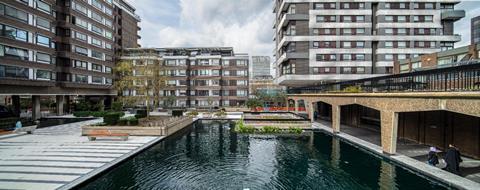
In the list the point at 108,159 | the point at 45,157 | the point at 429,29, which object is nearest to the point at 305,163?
the point at 108,159

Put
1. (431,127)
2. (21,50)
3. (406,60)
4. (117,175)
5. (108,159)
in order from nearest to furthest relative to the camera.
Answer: (117,175), (108,159), (431,127), (21,50), (406,60)

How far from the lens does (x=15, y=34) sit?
98.6 ft

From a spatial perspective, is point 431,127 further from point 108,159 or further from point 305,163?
point 108,159

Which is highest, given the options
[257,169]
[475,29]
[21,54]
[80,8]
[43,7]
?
[475,29]

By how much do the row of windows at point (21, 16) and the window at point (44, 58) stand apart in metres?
3.92

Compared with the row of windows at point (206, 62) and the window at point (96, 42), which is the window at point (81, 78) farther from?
the row of windows at point (206, 62)

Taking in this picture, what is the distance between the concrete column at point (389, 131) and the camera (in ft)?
48.9

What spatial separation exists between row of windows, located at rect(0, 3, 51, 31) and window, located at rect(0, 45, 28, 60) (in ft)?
12.7

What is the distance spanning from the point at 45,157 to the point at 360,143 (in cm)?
2241

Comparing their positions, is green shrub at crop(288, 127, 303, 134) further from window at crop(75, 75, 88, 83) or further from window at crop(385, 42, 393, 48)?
window at crop(75, 75, 88, 83)

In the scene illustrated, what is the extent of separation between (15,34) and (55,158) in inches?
1010

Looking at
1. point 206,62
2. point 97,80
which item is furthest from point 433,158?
point 97,80

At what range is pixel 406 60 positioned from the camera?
4075cm

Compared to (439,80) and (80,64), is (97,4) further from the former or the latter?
(439,80)
